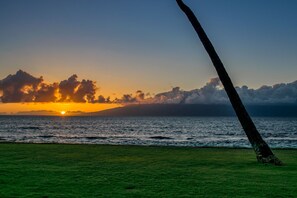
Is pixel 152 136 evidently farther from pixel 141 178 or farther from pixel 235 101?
pixel 141 178

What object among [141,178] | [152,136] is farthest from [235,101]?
[152,136]

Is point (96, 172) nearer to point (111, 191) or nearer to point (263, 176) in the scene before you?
point (111, 191)

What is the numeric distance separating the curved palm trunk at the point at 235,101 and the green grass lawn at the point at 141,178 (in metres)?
1.02

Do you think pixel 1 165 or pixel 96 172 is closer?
pixel 96 172

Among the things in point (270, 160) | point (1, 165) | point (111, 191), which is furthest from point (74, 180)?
point (270, 160)

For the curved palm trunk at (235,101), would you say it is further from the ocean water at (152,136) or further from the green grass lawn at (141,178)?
the ocean water at (152,136)

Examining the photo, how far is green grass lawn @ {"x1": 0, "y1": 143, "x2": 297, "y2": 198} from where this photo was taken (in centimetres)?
834

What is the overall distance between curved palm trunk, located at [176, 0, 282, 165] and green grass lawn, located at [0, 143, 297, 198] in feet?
3.35

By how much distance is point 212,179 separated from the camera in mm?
10109

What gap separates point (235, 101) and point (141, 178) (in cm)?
704

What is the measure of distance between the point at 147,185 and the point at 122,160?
Result: 5266mm

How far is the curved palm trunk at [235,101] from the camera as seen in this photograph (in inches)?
585

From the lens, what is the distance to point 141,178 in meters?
10.1

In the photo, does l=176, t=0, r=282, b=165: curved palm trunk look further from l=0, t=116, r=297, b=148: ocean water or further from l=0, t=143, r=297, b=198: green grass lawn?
l=0, t=116, r=297, b=148: ocean water
